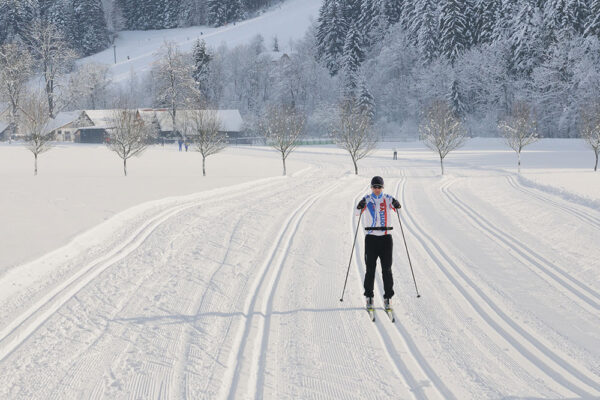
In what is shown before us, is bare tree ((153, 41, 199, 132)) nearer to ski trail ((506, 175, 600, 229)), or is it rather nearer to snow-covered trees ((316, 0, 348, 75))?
snow-covered trees ((316, 0, 348, 75))

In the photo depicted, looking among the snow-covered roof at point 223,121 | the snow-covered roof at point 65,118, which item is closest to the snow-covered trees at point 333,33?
the snow-covered roof at point 223,121

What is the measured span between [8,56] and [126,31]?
308 ft

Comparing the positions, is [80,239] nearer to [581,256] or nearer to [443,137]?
[581,256]

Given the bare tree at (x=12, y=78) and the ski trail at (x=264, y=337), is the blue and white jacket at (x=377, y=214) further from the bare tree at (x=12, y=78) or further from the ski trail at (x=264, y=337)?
the bare tree at (x=12, y=78)

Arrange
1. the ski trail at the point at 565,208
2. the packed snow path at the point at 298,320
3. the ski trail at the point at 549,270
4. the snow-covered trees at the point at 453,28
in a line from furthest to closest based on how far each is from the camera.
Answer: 1. the snow-covered trees at the point at 453,28
2. the ski trail at the point at 565,208
3. the ski trail at the point at 549,270
4. the packed snow path at the point at 298,320

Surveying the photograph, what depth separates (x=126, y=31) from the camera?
149m

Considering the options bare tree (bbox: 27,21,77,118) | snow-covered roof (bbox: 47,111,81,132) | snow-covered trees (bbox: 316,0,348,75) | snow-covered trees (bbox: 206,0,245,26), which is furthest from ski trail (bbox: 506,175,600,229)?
snow-covered trees (bbox: 206,0,245,26)

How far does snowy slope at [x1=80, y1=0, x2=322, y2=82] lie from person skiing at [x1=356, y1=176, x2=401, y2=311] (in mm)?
113574

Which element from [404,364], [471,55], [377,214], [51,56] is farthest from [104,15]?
[404,364]

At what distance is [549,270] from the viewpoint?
848 centimetres

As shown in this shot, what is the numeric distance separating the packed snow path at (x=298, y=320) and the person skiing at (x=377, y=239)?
365 mm

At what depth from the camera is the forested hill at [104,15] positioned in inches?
3787

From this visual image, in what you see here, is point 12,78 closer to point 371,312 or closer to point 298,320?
point 298,320

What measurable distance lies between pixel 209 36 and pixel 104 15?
110ft
